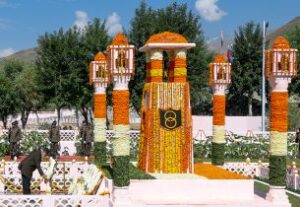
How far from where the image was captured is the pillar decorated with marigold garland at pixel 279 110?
14.0 meters

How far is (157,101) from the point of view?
660 inches

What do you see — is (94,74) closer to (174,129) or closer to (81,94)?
(174,129)

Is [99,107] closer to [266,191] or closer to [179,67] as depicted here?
[179,67]

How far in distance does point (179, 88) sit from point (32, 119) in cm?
5246

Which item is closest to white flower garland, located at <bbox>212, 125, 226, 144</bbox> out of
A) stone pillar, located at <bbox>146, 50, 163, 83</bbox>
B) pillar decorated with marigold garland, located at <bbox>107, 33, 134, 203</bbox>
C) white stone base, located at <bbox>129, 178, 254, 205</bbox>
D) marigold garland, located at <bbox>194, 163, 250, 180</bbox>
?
marigold garland, located at <bbox>194, 163, 250, 180</bbox>

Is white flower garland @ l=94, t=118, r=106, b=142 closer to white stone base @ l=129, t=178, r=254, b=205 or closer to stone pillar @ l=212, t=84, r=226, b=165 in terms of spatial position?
stone pillar @ l=212, t=84, r=226, b=165

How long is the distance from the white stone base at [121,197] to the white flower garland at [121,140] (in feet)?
2.83

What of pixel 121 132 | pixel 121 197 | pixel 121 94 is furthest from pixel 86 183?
pixel 121 94

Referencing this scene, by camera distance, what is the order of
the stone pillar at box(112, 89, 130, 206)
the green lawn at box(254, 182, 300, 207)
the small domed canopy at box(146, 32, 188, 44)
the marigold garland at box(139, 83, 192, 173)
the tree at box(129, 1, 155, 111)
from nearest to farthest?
the stone pillar at box(112, 89, 130, 206)
the green lawn at box(254, 182, 300, 207)
the marigold garland at box(139, 83, 192, 173)
the small domed canopy at box(146, 32, 188, 44)
the tree at box(129, 1, 155, 111)

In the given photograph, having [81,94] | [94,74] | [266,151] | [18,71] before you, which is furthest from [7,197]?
[18,71]

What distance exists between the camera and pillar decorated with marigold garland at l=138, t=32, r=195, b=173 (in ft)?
54.3

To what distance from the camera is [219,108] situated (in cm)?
1959

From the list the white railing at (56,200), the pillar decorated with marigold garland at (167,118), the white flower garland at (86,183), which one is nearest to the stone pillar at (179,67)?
the pillar decorated with marigold garland at (167,118)

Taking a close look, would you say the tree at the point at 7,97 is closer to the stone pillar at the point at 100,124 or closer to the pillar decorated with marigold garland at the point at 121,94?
the stone pillar at the point at 100,124
